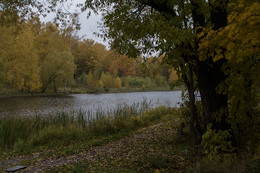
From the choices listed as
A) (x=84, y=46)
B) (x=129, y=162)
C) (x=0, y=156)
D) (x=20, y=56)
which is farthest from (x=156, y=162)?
(x=84, y=46)

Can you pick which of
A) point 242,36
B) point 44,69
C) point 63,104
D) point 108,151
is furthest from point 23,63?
point 242,36

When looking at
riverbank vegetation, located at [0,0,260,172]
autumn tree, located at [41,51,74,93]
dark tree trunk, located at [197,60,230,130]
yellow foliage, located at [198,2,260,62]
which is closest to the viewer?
yellow foliage, located at [198,2,260,62]

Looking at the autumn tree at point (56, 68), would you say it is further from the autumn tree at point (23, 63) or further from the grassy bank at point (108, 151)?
the grassy bank at point (108, 151)

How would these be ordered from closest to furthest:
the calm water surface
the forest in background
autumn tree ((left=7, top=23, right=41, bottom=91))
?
the calm water surface, the forest in background, autumn tree ((left=7, top=23, right=41, bottom=91))

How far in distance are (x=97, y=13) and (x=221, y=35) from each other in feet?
15.2

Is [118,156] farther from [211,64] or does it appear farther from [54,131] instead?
[54,131]

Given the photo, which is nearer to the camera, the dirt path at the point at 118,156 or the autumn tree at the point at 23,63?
the dirt path at the point at 118,156

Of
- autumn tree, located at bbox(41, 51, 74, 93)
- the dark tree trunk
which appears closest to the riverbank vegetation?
the dark tree trunk

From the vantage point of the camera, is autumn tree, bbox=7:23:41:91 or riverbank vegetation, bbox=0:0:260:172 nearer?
riverbank vegetation, bbox=0:0:260:172

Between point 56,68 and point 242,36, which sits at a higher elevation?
point 56,68

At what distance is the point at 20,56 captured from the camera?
2752cm

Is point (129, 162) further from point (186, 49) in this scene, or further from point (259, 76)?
point (259, 76)

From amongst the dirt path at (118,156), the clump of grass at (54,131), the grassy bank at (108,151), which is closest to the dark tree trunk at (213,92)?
the grassy bank at (108,151)

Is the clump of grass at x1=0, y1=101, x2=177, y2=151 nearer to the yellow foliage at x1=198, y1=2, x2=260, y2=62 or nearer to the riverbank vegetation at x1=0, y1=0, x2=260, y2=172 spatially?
the riverbank vegetation at x1=0, y1=0, x2=260, y2=172
